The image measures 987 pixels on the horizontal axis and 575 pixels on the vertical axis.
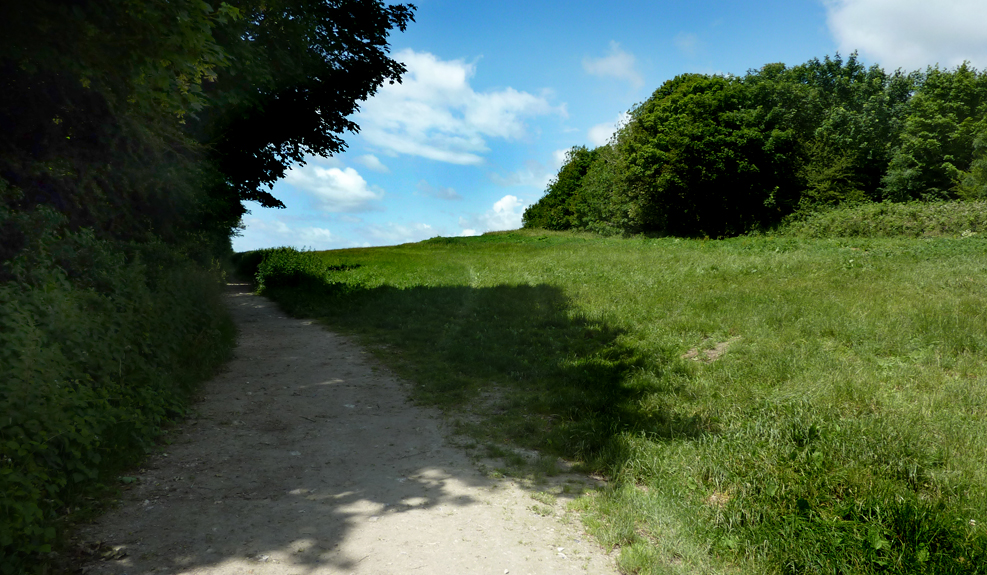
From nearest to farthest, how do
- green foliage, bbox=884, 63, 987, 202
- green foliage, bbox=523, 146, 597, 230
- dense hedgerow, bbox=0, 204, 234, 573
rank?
dense hedgerow, bbox=0, 204, 234, 573 < green foliage, bbox=884, 63, 987, 202 < green foliage, bbox=523, 146, 597, 230

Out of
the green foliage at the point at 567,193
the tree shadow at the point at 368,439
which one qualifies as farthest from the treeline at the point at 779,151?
the tree shadow at the point at 368,439

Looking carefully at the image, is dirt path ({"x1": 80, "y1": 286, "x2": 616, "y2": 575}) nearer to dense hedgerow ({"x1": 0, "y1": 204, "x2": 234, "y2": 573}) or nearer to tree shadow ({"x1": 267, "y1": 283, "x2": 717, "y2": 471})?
dense hedgerow ({"x1": 0, "y1": 204, "x2": 234, "y2": 573})

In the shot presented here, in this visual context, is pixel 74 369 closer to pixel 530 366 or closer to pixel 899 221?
pixel 530 366

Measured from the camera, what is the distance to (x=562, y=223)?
74.5 meters

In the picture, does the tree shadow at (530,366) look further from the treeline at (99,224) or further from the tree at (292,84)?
the tree at (292,84)

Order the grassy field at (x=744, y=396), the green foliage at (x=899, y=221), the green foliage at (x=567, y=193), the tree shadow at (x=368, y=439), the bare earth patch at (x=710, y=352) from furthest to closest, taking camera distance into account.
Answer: the green foliage at (x=567, y=193) < the green foliage at (x=899, y=221) < the bare earth patch at (x=710, y=352) < the tree shadow at (x=368, y=439) < the grassy field at (x=744, y=396)

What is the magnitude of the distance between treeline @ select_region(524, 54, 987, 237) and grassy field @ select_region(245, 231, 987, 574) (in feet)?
87.5

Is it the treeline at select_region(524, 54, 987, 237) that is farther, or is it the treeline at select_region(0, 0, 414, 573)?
the treeline at select_region(524, 54, 987, 237)

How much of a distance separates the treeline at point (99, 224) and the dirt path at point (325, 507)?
514mm

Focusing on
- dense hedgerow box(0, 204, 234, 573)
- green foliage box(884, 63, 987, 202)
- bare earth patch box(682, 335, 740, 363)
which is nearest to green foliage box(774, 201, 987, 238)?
green foliage box(884, 63, 987, 202)

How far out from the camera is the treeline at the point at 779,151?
40750 mm

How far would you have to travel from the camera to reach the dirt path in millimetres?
4145

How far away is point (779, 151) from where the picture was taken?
42219mm

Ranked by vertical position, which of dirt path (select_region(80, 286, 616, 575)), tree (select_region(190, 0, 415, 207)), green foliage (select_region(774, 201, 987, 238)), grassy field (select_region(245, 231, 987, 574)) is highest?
tree (select_region(190, 0, 415, 207))
